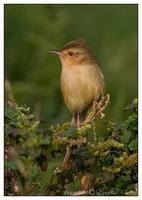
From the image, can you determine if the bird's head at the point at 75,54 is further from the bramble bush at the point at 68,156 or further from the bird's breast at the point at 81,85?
the bramble bush at the point at 68,156

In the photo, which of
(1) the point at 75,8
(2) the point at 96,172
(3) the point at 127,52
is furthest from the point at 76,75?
(1) the point at 75,8

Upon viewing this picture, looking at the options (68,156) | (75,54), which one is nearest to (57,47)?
(75,54)

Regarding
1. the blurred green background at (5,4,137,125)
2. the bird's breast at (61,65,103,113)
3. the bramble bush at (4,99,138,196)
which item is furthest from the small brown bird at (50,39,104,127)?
the bramble bush at (4,99,138,196)

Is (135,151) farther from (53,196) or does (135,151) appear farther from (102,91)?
(102,91)

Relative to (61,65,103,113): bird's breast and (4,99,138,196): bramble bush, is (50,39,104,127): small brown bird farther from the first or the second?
(4,99,138,196): bramble bush

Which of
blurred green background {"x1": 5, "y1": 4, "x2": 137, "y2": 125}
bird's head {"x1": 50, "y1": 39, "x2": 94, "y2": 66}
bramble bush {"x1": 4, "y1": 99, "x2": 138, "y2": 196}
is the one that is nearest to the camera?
bramble bush {"x1": 4, "y1": 99, "x2": 138, "y2": 196}

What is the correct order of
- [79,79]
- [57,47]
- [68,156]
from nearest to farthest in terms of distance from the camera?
[68,156]
[79,79]
[57,47]

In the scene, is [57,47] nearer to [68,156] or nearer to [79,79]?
[79,79]

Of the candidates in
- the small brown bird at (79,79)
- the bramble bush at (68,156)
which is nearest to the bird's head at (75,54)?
the small brown bird at (79,79)
